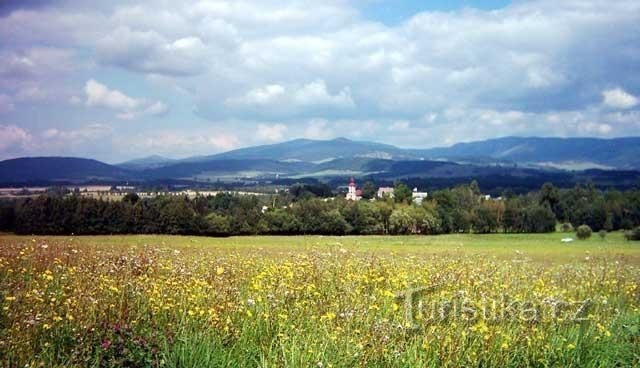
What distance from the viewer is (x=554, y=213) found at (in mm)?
96500

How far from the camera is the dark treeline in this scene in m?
52.8

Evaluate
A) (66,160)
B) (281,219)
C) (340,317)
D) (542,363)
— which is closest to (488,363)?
(542,363)

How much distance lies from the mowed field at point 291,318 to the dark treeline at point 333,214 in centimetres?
3034

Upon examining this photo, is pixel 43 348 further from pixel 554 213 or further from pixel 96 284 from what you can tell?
pixel 554 213

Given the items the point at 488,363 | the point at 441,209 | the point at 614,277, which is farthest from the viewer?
the point at 441,209

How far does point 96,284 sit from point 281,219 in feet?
215

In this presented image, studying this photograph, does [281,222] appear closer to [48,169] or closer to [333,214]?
[333,214]

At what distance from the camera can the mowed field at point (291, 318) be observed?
7027 mm

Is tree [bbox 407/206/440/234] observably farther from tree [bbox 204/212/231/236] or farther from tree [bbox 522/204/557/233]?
tree [bbox 204/212/231/236]

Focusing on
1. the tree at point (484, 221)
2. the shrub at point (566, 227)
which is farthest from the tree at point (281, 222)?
the shrub at point (566, 227)

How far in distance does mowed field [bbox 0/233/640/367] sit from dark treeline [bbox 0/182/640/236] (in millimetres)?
30342

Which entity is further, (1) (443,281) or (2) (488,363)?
(1) (443,281)

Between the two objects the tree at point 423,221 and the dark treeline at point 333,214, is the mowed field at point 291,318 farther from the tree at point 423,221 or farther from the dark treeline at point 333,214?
the tree at point 423,221

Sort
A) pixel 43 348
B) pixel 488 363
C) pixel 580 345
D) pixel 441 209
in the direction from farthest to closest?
1. pixel 441 209
2. pixel 580 345
3. pixel 488 363
4. pixel 43 348
